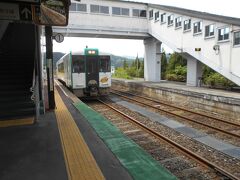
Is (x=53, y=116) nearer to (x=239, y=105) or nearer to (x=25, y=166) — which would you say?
(x=25, y=166)

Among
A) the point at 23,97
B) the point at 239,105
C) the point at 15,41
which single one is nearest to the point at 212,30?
the point at 239,105

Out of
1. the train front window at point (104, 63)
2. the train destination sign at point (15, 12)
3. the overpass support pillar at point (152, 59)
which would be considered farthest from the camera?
the overpass support pillar at point (152, 59)

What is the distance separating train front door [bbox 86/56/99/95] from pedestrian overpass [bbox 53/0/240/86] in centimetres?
846

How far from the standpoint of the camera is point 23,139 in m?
5.83

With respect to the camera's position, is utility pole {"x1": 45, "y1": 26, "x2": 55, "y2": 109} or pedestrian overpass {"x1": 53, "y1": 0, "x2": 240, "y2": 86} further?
pedestrian overpass {"x1": 53, "y1": 0, "x2": 240, "y2": 86}

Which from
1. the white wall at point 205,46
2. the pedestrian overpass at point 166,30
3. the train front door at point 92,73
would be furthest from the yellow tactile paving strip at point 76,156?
the pedestrian overpass at point 166,30

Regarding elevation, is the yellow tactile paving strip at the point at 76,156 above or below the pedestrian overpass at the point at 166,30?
below

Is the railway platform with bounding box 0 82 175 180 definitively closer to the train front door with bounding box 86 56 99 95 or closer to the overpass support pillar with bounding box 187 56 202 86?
the train front door with bounding box 86 56 99 95

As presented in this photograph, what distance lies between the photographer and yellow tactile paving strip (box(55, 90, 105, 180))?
411 centimetres

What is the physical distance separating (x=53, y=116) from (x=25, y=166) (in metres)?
4.09

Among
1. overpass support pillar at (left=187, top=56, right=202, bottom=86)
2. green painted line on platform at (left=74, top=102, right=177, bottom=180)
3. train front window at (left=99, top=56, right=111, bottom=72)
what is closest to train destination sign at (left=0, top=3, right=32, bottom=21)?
green painted line on platform at (left=74, top=102, right=177, bottom=180)

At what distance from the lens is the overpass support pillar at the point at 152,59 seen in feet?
91.0

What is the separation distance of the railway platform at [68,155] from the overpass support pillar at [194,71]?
A: 15.9 m

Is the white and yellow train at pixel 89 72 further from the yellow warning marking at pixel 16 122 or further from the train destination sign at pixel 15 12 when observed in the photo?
the train destination sign at pixel 15 12
